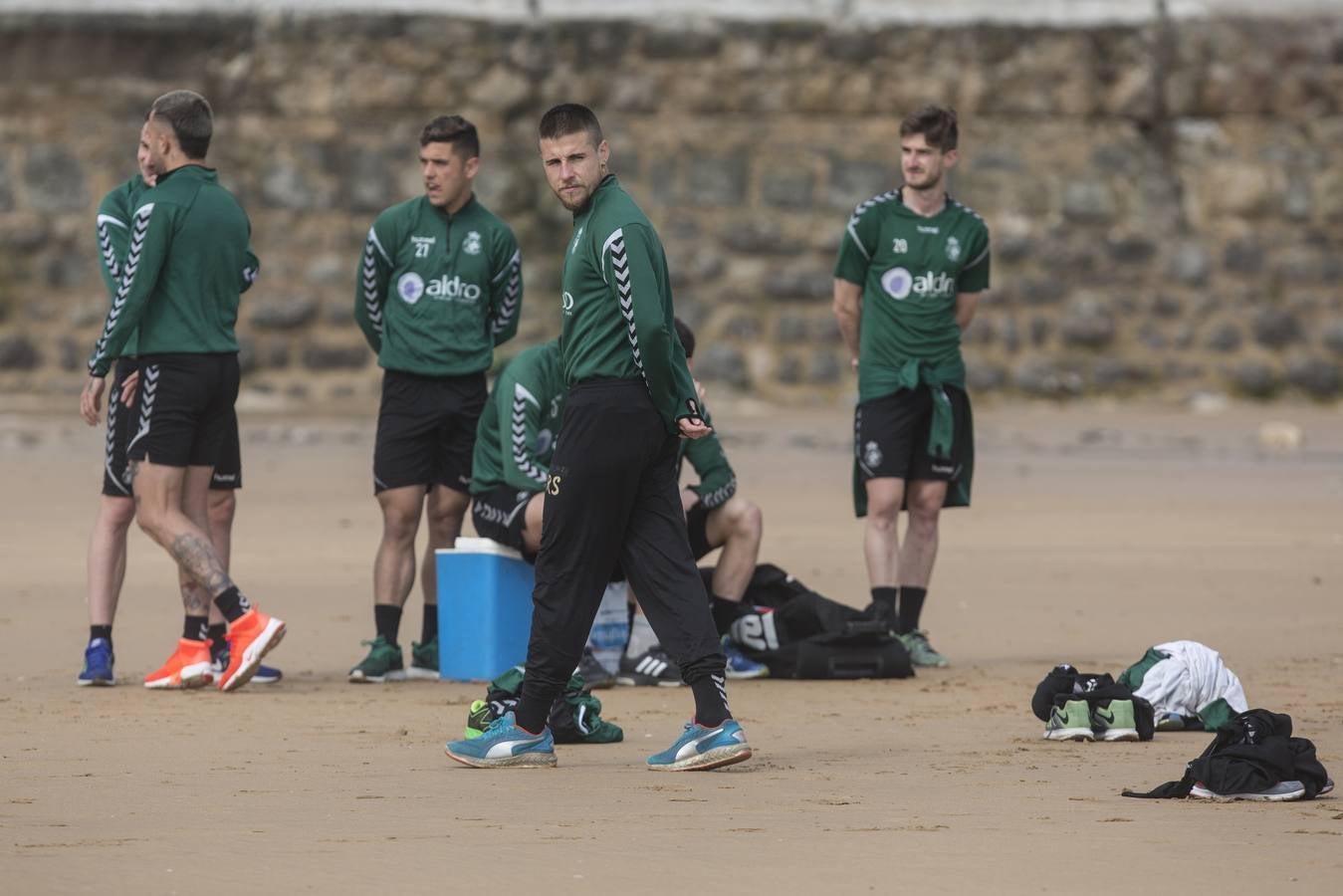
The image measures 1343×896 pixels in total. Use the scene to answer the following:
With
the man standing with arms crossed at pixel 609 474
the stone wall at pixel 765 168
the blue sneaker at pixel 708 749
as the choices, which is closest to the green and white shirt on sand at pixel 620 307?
the man standing with arms crossed at pixel 609 474

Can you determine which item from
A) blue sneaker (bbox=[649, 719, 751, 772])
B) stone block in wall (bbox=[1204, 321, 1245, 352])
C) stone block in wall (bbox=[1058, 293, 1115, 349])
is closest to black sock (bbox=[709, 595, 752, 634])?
blue sneaker (bbox=[649, 719, 751, 772])

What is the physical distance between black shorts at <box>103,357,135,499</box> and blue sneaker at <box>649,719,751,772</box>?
281 cm

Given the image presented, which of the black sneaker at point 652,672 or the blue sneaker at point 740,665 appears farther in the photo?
the blue sneaker at point 740,665

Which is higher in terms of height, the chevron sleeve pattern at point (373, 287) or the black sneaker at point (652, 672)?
the chevron sleeve pattern at point (373, 287)

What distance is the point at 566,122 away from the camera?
670 centimetres

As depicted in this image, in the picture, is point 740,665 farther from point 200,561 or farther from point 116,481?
point 116,481

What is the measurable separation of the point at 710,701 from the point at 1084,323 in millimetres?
13036

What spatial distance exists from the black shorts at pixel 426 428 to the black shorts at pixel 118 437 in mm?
967

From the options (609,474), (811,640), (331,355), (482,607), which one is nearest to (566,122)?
(609,474)

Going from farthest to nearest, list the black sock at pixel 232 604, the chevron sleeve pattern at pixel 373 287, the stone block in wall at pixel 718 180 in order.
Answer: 1. the stone block in wall at pixel 718 180
2. the chevron sleeve pattern at pixel 373 287
3. the black sock at pixel 232 604

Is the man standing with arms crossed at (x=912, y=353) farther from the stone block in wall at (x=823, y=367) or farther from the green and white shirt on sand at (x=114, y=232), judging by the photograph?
the stone block in wall at (x=823, y=367)

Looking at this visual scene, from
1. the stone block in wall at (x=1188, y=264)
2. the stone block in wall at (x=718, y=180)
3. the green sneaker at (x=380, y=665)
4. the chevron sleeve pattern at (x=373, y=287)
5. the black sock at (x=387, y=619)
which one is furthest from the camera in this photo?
the stone block in wall at (x=1188, y=264)

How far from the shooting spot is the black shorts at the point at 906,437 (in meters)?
9.56

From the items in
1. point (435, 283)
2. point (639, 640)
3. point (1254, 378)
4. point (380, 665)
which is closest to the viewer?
point (380, 665)
